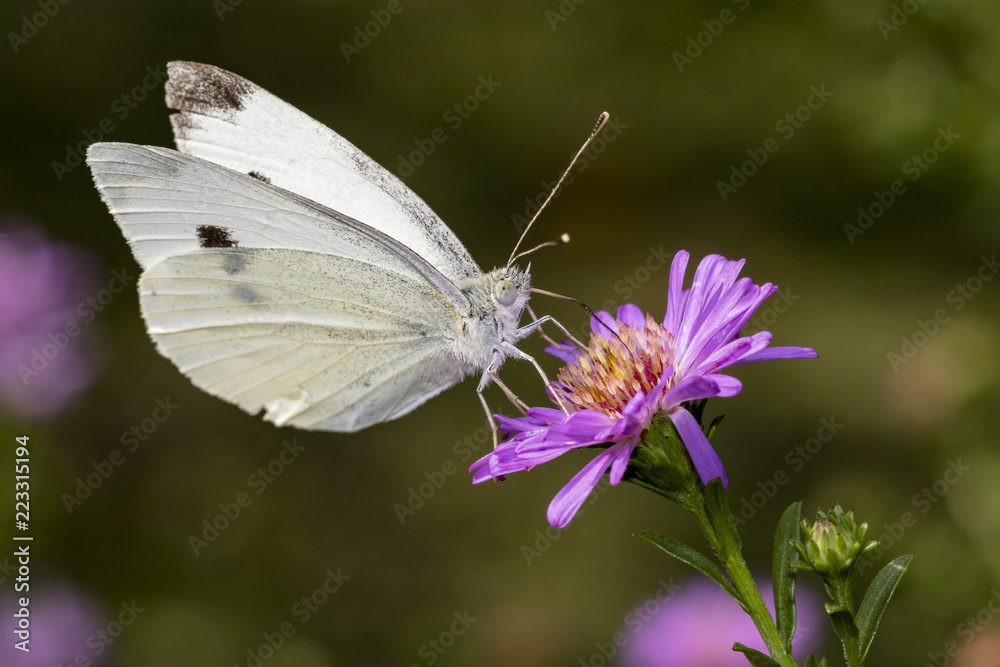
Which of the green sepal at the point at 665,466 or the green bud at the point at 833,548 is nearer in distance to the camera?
the green bud at the point at 833,548

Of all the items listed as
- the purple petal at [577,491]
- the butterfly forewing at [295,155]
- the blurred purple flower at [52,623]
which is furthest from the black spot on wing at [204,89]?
the blurred purple flower at [52,623]

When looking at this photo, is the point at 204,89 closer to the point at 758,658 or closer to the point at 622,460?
the point at 622,460

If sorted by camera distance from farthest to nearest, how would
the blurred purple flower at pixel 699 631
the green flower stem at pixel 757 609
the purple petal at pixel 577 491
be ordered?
the blurred purple flower at pixel 699 631, the purple petal at pixel 577 491, the green flower stem at pixel 757 609

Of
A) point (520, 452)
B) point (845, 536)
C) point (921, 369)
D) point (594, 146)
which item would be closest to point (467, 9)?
point (594, 146)

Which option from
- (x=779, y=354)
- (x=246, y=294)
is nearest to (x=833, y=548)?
(x=779, y=354)

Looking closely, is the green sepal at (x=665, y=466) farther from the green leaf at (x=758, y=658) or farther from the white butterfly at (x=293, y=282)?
the white butterfly at (x=293, y=282)

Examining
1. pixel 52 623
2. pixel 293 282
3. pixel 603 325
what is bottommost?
pixel 52 623
